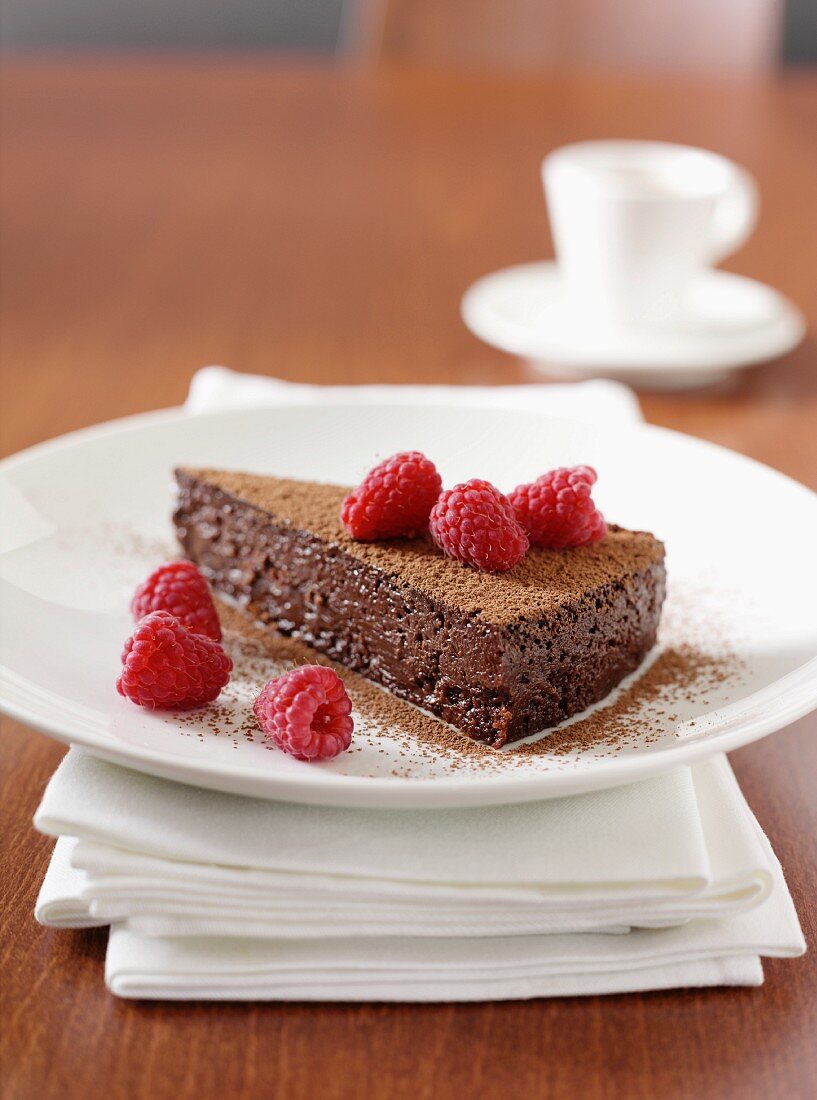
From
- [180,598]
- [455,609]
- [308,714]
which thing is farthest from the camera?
[180,598]

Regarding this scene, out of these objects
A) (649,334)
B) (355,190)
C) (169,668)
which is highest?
(169,668)

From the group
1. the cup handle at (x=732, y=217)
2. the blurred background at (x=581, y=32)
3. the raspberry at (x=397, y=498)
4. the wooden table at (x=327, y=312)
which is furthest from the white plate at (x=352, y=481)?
the blurred background at (x=581, y=32)

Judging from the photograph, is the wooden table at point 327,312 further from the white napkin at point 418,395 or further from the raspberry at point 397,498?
the raspberry at point 397,498

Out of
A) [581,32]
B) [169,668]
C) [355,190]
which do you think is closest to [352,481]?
[169,668]

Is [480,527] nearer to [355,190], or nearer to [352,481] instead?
[352,481]

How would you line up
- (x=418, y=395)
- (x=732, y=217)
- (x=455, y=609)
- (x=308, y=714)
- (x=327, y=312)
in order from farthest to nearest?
1. (x=327, y=312)
2. (x=732, y=217)
3. (x=418, y=395)
4. (x=455, y=609)
5. (x=308, y=714)

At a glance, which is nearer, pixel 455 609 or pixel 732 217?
pixel 455 609
